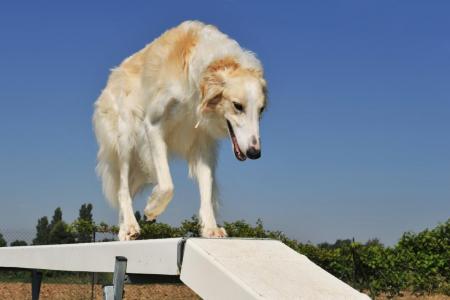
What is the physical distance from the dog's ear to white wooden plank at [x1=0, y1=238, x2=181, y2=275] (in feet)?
3.94

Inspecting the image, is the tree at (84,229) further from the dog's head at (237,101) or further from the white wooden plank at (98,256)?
the dog's head at (237,101)

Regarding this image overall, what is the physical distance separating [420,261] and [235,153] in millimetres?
7792

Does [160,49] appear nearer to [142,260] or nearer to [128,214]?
[128,214]

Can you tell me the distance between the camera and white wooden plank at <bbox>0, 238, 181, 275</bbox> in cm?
417

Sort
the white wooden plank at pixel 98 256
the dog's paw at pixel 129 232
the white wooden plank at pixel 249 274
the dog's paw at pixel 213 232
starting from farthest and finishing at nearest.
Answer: the dog's paw at pixel 129 232 → the dog's paw at pixel 213 232 → the white wooden plank at pixel 98 256 → the white wooden plank at pixel 249 274

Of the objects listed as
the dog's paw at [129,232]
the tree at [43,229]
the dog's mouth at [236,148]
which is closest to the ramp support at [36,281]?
the dog's paw at [129,232]

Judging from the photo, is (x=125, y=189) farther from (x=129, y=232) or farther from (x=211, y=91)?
(x=211, y=91)

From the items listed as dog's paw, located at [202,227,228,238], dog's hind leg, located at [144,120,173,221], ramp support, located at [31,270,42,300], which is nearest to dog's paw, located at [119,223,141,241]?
dog's hind leg, located at [144,120,173,221]

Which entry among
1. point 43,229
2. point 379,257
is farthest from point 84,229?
point 43,229

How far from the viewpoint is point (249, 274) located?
12.1 ft

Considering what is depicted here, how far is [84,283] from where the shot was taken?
12.2m

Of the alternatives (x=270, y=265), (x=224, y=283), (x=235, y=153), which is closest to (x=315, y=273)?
(x=270, y=265)

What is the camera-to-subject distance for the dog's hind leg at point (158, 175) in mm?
5207

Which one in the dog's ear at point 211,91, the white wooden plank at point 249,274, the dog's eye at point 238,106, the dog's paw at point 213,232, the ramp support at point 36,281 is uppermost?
the dog's ear at point 211,91
